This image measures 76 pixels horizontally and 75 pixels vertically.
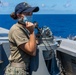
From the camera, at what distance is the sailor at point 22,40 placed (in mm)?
3959

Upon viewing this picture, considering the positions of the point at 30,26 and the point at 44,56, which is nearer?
the point at 30,26

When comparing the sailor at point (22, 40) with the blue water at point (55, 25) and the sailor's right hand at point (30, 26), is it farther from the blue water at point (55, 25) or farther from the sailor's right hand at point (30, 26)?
the blue water at point (55, 25)

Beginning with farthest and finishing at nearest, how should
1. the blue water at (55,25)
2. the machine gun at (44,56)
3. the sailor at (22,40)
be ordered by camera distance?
1. the blue water at (55,25)
2. the machine gun at (44,56)
3. the sailor at (22,40)

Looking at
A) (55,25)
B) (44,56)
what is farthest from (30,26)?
(55,25)

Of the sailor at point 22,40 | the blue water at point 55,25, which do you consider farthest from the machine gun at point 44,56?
the blue water at point 55,25

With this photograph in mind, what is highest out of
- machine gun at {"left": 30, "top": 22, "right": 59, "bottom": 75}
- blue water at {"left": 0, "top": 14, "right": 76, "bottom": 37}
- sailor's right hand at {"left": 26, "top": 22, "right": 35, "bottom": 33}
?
sailor's right hand at {"left": 26, "top": 22, "right": 35, "bottom": 33}

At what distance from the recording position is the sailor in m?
3.96

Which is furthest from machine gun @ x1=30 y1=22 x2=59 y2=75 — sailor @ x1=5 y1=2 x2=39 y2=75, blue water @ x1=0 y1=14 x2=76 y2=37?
blue water @ x1=0 y1=14 x2=76 y2=37

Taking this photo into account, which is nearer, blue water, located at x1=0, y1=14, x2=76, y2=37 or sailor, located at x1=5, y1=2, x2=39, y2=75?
sailor, located at x1=5, y1=2, x2=39, y2=75

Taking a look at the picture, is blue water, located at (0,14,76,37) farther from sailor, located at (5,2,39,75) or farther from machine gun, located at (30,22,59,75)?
sailor, located at (5,2,39,75)

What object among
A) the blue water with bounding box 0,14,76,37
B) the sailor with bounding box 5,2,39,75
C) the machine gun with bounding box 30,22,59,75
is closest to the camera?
the sailor with bounding box 5,2,39,75

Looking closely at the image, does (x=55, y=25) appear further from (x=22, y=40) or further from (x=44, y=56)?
A: (x=22, y=40)

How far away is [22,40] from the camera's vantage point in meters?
3.95

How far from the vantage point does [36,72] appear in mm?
4281
